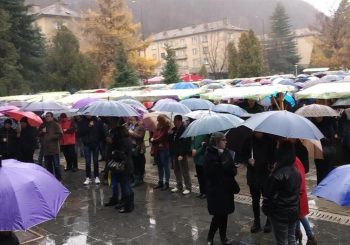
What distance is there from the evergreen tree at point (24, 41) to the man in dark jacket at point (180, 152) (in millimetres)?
24787

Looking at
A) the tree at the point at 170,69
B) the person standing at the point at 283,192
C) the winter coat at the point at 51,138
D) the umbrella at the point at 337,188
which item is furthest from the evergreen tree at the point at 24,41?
the umbrella at the point at 337,188

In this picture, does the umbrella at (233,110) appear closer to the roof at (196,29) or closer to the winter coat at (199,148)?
the winter coat at (199,148)

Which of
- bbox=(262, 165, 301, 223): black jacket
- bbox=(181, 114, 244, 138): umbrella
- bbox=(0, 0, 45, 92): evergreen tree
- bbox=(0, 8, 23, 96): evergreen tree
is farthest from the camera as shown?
bbox=(0, 0, 45, 92): evergreen tree

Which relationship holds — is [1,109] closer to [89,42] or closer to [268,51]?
[89,42]

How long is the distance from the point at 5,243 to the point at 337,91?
8997 mm

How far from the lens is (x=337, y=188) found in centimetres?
329

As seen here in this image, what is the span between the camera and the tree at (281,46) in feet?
Answer: 248

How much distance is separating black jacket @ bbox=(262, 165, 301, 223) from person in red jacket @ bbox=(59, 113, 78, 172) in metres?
8.49

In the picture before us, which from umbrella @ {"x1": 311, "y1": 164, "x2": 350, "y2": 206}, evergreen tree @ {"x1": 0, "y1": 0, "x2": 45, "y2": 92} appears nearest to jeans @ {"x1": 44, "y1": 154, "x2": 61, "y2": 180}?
umbrella @ {"x1": 311, "y1": 164, "x2": 350, "y2": 206}

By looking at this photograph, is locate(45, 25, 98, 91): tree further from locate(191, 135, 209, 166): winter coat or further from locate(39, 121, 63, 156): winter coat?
locate(191, 135, 209, 166): winter coat

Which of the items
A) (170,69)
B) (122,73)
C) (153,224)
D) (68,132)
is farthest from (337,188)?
(170,69)

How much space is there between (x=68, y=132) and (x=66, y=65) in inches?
669

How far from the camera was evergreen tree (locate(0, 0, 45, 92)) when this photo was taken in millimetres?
33225

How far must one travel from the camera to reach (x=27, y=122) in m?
11.2
